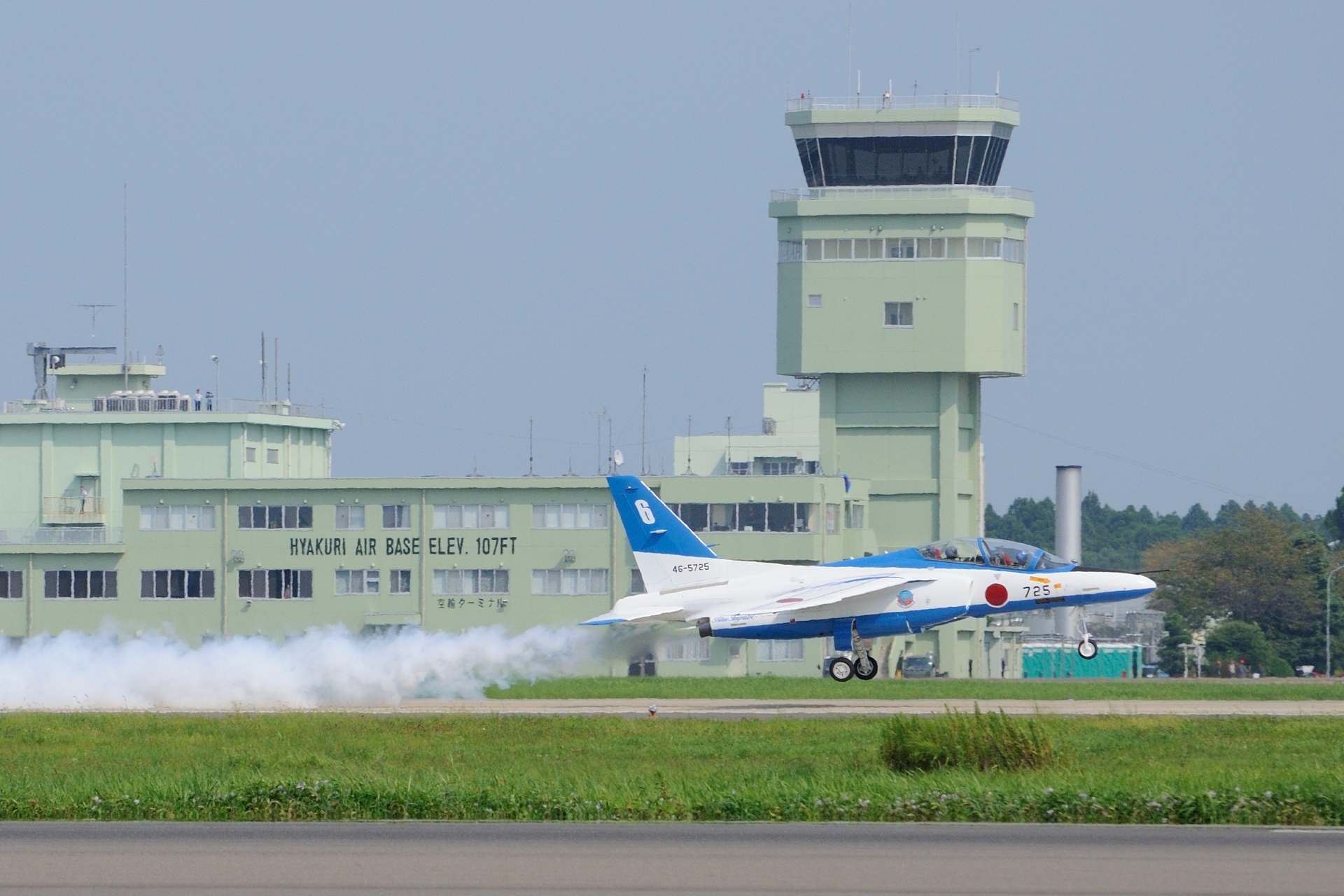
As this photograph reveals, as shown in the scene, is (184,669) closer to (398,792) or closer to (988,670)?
(398,792)

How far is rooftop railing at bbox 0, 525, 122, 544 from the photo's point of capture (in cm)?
9025

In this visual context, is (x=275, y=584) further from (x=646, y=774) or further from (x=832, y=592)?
(x=646, y=774)

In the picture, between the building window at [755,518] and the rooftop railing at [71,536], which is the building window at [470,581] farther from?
the rooftop railing at [71,536]

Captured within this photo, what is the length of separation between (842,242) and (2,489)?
45878 mm

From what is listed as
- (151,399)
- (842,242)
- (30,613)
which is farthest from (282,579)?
(842,242)

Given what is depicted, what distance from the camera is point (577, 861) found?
19641 millimetres

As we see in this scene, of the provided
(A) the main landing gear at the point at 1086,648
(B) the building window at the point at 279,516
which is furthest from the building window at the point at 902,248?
(A) the main landing gear at the point at 1086,648

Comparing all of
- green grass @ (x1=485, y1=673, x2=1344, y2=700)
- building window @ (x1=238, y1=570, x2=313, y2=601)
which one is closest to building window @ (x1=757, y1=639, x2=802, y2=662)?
building window @ (x1=238, y1=570, x2=313, y2=601)

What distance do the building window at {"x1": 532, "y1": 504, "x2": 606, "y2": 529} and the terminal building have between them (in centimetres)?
9

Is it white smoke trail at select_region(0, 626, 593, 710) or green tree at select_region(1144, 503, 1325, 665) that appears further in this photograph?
green tree at select_region(1144, 503, 1325, 665)

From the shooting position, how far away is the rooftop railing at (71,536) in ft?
296

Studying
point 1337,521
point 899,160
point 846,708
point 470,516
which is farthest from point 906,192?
point 1337,521

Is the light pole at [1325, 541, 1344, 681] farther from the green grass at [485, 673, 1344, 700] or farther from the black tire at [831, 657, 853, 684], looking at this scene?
the black tire at [831, 657, 853, 684]

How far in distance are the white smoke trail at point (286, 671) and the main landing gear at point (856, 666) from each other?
641 centimetres
